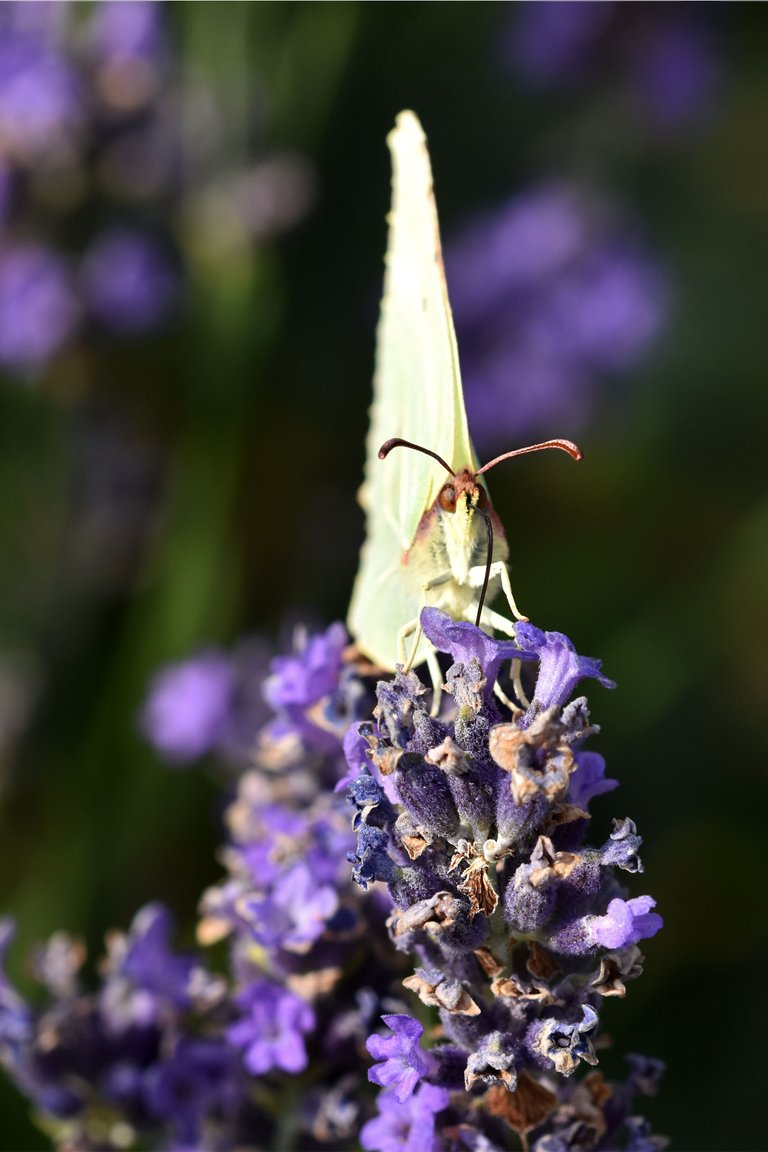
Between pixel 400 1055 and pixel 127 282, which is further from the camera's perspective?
pixel 127 282

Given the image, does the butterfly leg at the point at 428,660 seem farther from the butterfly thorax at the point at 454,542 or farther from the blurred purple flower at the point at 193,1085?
the blurred purple flower at the point at 193,1085

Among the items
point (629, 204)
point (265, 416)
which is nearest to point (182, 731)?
point (265, 416)

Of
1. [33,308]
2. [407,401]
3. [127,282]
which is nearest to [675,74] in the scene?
[127,282]

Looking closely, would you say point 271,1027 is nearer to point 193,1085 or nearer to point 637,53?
point 193,1085

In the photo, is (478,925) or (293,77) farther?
(293,77)

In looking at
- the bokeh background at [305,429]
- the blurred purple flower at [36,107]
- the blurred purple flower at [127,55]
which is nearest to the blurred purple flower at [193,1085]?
the bokeh background at [305,429]

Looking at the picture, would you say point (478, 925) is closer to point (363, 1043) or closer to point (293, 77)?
point (363, 1043)

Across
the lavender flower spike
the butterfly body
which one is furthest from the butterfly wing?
the lavender flower spike
